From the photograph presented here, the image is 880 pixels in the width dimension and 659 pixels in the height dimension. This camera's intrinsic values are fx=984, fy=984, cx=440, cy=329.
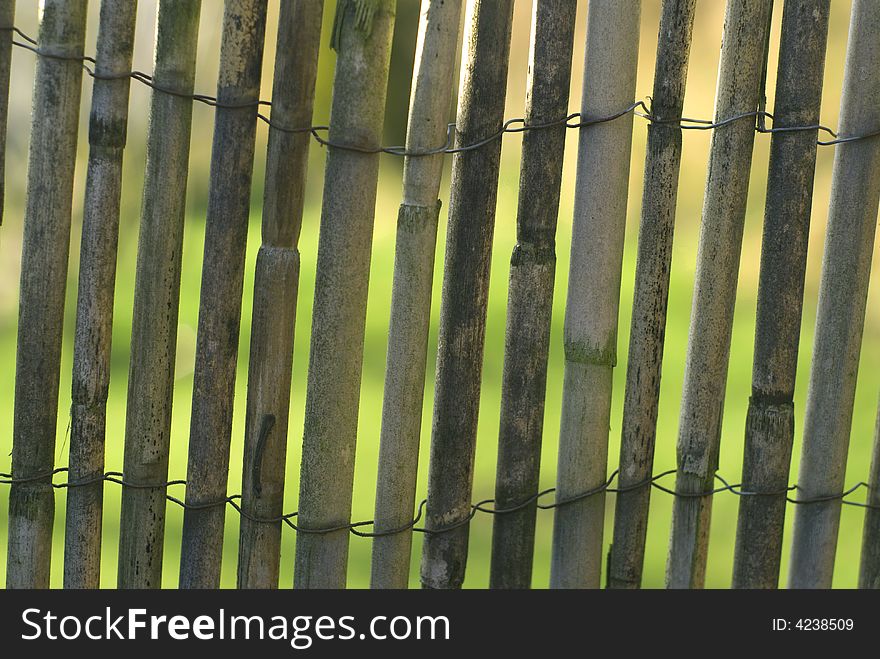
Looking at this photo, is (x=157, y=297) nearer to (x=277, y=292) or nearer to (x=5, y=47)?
(x=277, y=292)

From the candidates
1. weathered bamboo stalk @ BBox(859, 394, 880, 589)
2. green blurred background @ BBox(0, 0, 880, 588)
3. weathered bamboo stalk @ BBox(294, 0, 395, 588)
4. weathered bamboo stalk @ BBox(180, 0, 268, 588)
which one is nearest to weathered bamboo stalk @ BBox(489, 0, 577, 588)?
weathered bamboo stalk @ BBox(294, 0, 395, 588)

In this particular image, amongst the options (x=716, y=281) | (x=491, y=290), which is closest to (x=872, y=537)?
(x=716, y=281)

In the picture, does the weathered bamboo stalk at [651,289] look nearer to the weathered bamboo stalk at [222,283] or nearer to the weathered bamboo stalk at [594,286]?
→ the weathered bamboo stalk at [594,286]

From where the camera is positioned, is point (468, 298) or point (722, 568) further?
point (722, 568)

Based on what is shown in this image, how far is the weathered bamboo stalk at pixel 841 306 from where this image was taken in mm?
1398

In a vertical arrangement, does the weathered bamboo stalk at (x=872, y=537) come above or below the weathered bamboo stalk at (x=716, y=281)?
below

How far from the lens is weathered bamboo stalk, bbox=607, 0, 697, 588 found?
1.38 metres

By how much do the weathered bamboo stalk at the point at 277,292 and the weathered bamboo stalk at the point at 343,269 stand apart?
0.04m

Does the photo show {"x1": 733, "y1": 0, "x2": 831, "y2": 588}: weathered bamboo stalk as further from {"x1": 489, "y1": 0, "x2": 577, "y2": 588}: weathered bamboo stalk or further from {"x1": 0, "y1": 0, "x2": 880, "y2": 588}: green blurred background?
{"x1": 0, "y1": 0, "x2": 880, "y2": 588}: green blurred background

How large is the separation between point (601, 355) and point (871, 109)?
0.52 metres

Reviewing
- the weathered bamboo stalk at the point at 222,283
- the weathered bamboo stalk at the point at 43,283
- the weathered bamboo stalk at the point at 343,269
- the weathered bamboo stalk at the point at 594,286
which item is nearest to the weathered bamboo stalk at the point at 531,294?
the weathered bamboo stalk at the point at 594,286
